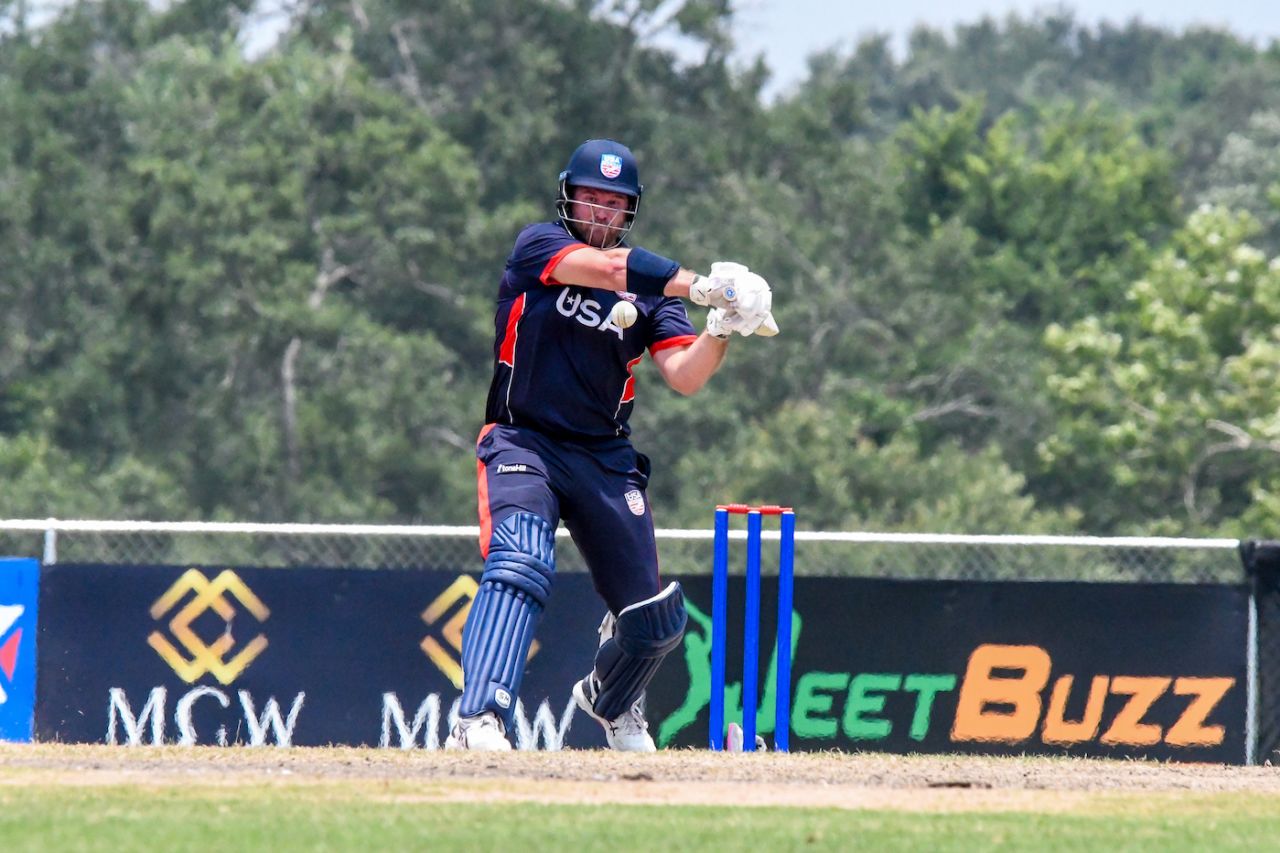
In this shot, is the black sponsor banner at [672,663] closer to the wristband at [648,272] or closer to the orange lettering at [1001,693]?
the orange lettering at [1001,693]

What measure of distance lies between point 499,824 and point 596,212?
253 centimetres

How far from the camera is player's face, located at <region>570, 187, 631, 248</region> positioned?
670cm

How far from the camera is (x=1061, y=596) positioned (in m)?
9.71

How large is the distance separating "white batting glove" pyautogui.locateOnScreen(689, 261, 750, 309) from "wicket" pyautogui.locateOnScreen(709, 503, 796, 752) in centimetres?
219

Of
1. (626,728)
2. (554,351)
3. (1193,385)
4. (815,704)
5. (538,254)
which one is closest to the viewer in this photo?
(538,254)

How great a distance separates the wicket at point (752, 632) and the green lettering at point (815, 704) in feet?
2.76

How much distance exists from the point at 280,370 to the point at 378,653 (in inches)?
968

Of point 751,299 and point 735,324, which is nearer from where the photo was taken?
point 751,299

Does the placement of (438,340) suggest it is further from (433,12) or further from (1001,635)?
(1001,635)

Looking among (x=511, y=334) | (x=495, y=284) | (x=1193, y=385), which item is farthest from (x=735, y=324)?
(x=495, y=284)

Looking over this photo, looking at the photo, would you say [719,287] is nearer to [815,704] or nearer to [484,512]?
[484,512]

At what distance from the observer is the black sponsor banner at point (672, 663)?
9.61 metres

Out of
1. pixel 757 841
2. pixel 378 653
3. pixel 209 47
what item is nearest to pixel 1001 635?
pixel 378 653

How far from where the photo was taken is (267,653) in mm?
9797
